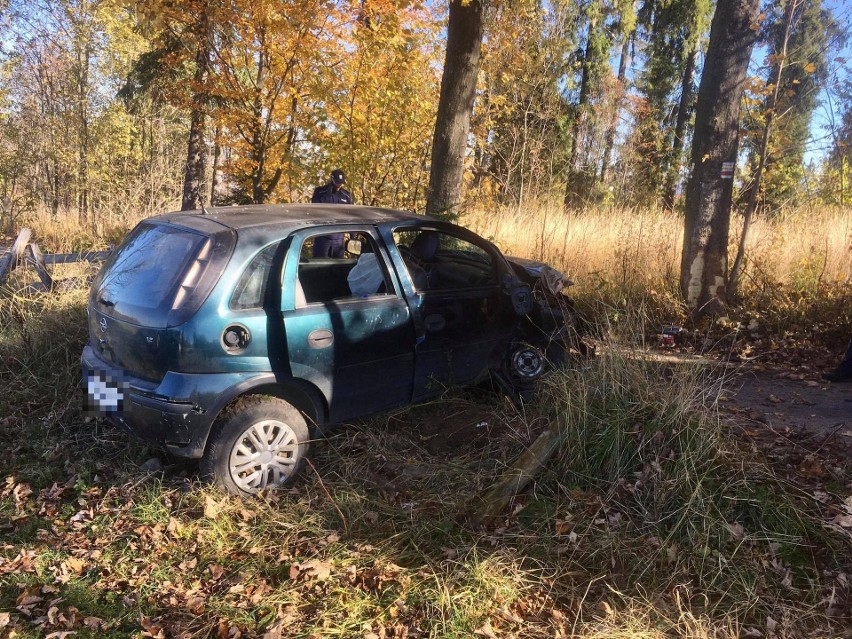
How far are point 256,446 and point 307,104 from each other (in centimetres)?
796

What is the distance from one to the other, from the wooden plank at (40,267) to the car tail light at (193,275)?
13.2 ft

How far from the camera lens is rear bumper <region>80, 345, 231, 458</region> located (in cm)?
348

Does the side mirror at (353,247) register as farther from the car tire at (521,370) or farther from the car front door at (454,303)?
the car tire at (521,370)

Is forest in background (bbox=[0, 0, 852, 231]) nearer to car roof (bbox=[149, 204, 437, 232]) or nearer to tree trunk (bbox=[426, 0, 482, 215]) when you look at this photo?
tree trunk (bbox=[426, 0, 482, 215])

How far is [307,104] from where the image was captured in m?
10.3

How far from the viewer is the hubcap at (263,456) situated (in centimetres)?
372

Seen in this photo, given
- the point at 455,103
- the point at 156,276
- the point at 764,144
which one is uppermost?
the point at 455,103

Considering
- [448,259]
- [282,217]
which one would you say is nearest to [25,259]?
[282,217]

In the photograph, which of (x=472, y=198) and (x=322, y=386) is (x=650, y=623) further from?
(x=472, y=198)

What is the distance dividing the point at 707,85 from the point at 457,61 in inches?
118

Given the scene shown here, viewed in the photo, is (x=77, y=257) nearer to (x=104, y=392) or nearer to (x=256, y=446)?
(x=104, y=392)

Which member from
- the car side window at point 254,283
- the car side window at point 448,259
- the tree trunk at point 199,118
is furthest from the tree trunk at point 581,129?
the car side window at point 254,283

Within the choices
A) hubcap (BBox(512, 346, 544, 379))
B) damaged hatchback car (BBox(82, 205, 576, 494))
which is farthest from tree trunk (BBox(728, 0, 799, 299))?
damaged hatchback car (BBox(82, 205, 576, 494))

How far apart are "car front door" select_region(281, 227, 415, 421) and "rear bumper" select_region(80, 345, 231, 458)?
58cm
